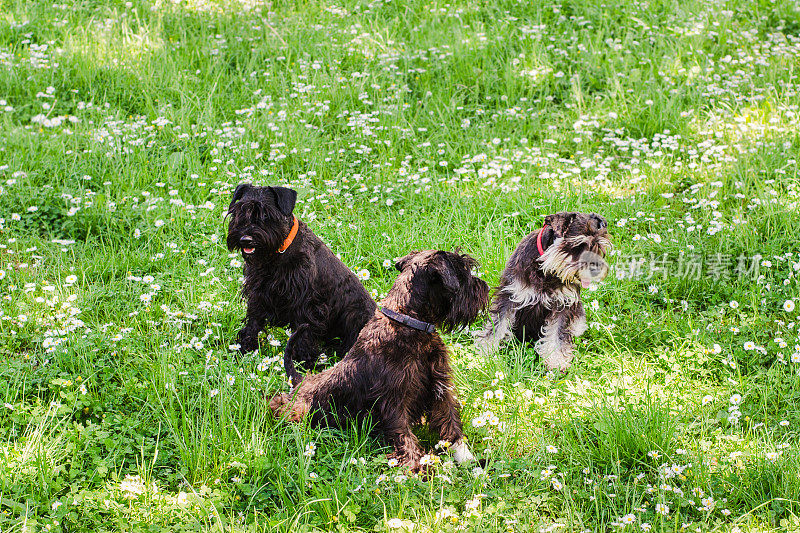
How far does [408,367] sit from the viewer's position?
11.6 ft

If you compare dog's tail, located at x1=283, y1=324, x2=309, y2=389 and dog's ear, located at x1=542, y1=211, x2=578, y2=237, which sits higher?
dog's ear, located at x1=542, y1=211, x2=578, y2=237

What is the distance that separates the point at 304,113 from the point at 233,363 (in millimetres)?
3658

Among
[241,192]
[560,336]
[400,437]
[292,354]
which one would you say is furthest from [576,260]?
[241,192]

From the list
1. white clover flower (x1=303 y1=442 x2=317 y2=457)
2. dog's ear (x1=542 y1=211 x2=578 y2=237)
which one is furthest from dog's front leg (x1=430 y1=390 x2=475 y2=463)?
dog's ear (x1=542 y1=211 x2=578 y2=237)

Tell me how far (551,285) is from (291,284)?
1677mm

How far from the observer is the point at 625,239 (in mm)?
5723

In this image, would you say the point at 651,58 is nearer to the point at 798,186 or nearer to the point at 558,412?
the point at 798,186

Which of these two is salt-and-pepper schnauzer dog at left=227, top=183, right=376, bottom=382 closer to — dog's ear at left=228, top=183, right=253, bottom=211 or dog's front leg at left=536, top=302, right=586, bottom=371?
dog's ear at left=228, top=183, right=253, bottom=211

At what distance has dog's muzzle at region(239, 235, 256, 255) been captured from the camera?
13.9 ft

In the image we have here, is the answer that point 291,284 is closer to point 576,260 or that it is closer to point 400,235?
point 400,235

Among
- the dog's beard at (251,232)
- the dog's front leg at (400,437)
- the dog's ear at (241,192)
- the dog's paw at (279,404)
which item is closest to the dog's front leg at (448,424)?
the dog's front leg at (400,437)

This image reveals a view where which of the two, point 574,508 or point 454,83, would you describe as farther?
point 454,83

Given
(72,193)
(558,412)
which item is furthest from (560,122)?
(72,193)

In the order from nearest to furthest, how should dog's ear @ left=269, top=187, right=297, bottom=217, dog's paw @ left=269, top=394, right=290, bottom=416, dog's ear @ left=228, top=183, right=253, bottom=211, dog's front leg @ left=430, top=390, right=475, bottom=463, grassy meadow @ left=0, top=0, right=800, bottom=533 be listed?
grassy meadow @ left=0, top=0, right=800, bottom=533, dog's front leg @ left=430, top=390, right=475, bottom=463, dog's paw @ left=269, top=394, right=290, bottom=416, dog's ear @ left=269, top=187, right=297, bottom=217, dog's ear @ left=228, top=183, right=253, bottom=211
